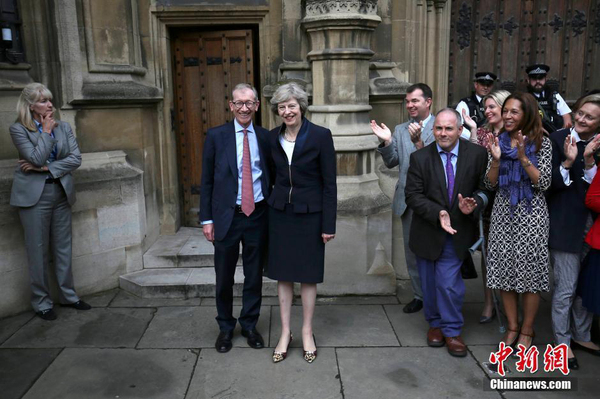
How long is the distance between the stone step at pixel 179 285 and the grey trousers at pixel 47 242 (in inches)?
20.5

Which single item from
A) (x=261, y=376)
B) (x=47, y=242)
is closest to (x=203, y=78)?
(x=47, y=242)

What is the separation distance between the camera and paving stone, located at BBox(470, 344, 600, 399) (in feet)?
10.2

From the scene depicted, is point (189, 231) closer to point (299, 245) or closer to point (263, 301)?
point (263, 301)

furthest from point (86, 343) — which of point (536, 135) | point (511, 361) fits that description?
point (536, 135)

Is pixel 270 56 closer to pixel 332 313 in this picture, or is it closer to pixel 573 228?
pixel 332 313

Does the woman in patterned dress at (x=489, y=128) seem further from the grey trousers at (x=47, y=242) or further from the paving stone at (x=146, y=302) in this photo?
the grey trousers at (x=47, y=242)

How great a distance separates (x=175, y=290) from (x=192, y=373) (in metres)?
1.35

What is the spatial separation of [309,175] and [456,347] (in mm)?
1539

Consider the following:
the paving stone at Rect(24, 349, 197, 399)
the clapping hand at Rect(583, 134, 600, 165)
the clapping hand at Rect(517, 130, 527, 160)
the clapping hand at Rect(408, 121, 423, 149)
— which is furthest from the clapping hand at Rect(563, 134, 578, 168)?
the paving stone at Rect(24, 349, 197, 399)

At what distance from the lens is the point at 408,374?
3.37 m

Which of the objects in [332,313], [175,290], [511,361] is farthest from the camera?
[175,290]

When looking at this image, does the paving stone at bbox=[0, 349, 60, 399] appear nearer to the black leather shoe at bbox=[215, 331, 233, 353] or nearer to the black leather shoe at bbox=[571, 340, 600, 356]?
the black leather shoe at bbox=[215, 331, 233, 353]

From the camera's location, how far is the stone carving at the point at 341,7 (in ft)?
14.9

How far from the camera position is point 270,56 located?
5262mm
